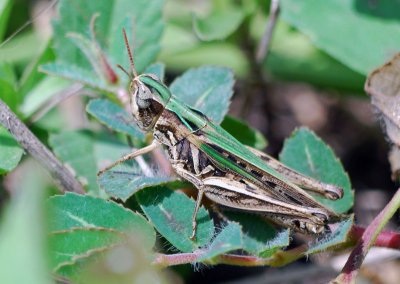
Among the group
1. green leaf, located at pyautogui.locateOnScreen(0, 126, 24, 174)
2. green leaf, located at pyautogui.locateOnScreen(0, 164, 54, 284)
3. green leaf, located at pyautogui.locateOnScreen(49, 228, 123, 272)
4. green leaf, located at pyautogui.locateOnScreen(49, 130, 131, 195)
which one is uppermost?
green leaf, located at pyautogui.locateOnScreen(0, 164, 54, 284)

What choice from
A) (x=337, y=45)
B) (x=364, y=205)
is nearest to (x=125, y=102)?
(x=337, y=45)

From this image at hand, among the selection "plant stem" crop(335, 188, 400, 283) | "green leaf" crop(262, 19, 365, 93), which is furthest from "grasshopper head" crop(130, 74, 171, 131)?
"green leaf" crop(262, 19, 365, 93)

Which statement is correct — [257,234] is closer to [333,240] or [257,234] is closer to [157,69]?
[333,240]

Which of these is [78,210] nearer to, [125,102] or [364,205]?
[125,102]

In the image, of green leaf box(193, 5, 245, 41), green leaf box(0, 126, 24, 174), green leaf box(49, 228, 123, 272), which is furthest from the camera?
green leaf box(193, 5, 245, 41)

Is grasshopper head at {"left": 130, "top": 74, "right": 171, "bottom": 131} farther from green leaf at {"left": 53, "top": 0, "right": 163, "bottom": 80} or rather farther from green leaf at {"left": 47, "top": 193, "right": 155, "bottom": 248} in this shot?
green leaf at {"left": 47, "top": 193, "right": 155, "bottom": 248}

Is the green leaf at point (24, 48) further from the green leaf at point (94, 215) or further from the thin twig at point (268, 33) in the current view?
the green leaf at point (94, 215)

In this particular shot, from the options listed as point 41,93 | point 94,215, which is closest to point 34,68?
point 41,93
